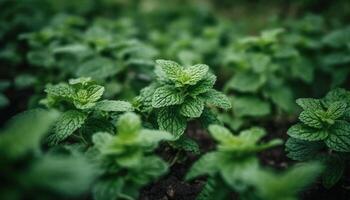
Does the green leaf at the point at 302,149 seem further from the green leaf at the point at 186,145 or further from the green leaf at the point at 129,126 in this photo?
the green leaf at the point at 129,126

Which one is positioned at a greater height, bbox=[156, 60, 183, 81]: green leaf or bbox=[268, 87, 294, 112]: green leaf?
bbox=[268, 87, 294, 112]: green leaf

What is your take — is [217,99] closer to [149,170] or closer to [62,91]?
[149,170]

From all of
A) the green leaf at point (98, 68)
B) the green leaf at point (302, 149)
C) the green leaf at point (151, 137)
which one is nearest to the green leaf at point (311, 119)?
the green leaf at point (302, 149)

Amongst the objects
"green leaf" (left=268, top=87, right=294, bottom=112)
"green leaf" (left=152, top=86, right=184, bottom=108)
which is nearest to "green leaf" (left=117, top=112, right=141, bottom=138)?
"green leaf" (left=152, top=86, right=184, bottom=108)

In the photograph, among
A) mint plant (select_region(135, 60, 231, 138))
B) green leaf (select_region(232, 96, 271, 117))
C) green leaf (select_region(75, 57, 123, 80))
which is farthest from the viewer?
green leaf (select_region(232, 96, 271, 117))

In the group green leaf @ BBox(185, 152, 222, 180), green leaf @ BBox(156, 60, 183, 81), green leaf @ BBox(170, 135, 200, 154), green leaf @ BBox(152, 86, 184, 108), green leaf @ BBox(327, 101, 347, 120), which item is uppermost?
green leaf @ BBox(327, 101, 347, 120)

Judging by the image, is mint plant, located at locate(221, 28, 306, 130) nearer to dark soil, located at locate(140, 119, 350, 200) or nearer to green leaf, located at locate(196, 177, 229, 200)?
dark soil, located at locate(140, 119, 350, 200)

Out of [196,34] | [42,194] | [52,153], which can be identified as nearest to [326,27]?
[196,34]
